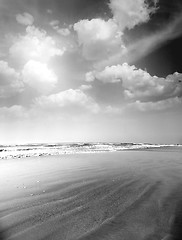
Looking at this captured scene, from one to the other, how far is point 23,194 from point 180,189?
4451 mm

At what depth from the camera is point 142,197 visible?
17.6ft

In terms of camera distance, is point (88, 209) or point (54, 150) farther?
point (54, 150)

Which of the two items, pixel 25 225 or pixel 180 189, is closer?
pixel 25 225

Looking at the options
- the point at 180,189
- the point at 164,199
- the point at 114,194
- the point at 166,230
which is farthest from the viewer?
the point at 180,189

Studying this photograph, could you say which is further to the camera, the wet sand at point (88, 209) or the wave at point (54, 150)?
the wave at point (54, 150)

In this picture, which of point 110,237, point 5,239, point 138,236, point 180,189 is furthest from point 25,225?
Result: point 180,189

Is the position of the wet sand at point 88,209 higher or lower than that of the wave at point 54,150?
lower

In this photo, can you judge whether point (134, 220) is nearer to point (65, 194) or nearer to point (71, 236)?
point (71, 236)

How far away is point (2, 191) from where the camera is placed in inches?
242

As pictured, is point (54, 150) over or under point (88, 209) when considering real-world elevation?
over

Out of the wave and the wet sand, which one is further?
the wave

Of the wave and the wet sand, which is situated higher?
the wave

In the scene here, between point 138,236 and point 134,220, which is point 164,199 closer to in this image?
point 134,220

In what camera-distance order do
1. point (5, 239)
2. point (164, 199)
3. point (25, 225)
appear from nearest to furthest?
point (5, 239), point (25, 225), point (164, 199)
